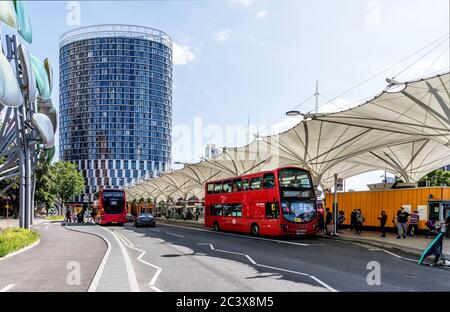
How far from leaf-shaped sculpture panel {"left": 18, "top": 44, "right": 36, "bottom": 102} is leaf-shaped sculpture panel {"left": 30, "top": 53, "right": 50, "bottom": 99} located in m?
5.33

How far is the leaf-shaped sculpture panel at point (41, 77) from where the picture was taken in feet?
100

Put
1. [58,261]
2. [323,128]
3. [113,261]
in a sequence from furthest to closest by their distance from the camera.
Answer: [323,128]
[58,261]
[113,261]

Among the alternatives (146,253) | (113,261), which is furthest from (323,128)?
(113,261)

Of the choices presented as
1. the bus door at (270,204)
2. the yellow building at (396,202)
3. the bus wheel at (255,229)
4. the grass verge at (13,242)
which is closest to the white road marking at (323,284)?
the grass verge at (13,242)

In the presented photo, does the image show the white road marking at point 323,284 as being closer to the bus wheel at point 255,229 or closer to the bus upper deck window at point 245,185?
the bus wheel at point 255,229

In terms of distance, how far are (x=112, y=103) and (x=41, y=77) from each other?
132134 mm

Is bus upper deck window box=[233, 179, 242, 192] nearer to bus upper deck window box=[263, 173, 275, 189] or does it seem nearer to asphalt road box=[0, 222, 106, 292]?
bus upper deck window box=[263, 173, 275, 189]

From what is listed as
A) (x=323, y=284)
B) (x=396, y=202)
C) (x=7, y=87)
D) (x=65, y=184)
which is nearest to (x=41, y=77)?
(x=7, y=87)

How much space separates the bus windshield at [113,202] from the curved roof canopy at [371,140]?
10914 millimetres

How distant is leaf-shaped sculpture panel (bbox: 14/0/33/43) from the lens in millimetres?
19083

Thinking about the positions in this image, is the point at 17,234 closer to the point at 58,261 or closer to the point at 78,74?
the point at 58,261

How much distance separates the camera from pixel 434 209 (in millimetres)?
23672

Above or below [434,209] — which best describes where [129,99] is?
above

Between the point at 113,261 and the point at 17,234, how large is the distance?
924cm
